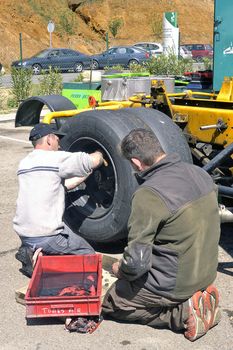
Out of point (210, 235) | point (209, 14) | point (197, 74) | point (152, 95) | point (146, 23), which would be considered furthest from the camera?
point (209, 14)

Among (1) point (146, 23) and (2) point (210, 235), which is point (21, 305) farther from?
(1) point (146, 23)

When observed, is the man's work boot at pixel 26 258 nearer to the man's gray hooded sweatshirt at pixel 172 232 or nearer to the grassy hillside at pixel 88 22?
the man's gray hooded sweatshirt at pixel 172 232

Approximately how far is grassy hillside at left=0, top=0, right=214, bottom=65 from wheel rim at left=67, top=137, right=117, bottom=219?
109 ft

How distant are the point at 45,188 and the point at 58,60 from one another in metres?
27.8

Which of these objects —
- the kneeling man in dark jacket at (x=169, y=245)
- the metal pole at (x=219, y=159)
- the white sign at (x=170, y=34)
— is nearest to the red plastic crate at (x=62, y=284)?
the kneeling man in dark jacket at (x=169, y=245)

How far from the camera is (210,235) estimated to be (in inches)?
131

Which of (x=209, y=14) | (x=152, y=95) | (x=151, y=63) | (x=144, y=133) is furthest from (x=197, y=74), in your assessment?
(x=209, y=14)

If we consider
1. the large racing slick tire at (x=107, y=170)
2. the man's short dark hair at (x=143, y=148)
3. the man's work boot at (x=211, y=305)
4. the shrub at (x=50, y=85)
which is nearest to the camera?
the man's short dark hair at (x=143, y=148)

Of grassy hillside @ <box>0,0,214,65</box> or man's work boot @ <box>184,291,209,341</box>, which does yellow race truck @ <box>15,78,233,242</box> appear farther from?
grassy hillside @ <box>0,0,214,65</box>

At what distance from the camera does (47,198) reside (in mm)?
4051

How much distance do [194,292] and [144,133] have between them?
98cm

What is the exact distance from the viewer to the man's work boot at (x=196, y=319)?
3.29 metres

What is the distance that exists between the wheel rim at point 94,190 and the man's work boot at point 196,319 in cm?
135

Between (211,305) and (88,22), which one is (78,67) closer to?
(88,22)
